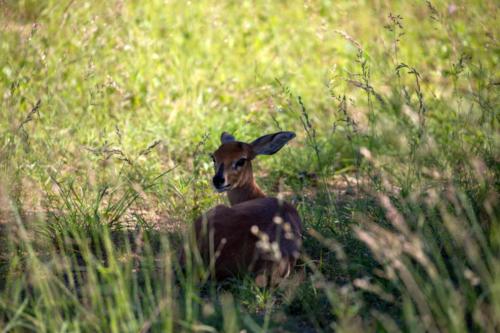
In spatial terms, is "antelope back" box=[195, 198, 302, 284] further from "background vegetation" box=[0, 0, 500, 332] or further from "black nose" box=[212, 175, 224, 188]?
"black nose" box=[212, 175, 224, 188]

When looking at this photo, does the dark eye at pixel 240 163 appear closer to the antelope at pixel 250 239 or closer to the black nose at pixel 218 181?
the black nose at pixel 218 181

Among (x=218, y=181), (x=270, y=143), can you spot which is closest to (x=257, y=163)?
(x=270, y=143)

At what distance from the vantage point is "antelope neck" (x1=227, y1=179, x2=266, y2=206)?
5.70 meters

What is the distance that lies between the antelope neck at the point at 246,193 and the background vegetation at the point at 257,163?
0.17 metres

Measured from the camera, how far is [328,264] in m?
4.49

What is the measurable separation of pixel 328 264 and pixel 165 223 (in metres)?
1.25

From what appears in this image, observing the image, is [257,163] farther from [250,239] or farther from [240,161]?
[250,239]

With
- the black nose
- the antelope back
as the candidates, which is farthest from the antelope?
the black nose

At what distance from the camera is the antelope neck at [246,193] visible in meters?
5.70

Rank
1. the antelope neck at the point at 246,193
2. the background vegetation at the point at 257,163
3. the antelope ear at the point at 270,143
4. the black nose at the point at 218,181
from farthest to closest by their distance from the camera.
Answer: the antelope neck at the point at 246,193 → the antelope ear at the point at 270,143 → the black nose at the point at 218,181 → the background vegetation at the point at 257,163

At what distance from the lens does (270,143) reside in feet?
18.7

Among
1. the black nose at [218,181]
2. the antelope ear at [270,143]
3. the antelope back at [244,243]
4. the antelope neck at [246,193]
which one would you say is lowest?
the antelope back at [244,243]

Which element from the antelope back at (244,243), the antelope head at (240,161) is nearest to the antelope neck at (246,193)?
the antelope head at (240,161)

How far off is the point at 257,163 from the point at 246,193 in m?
1.27
